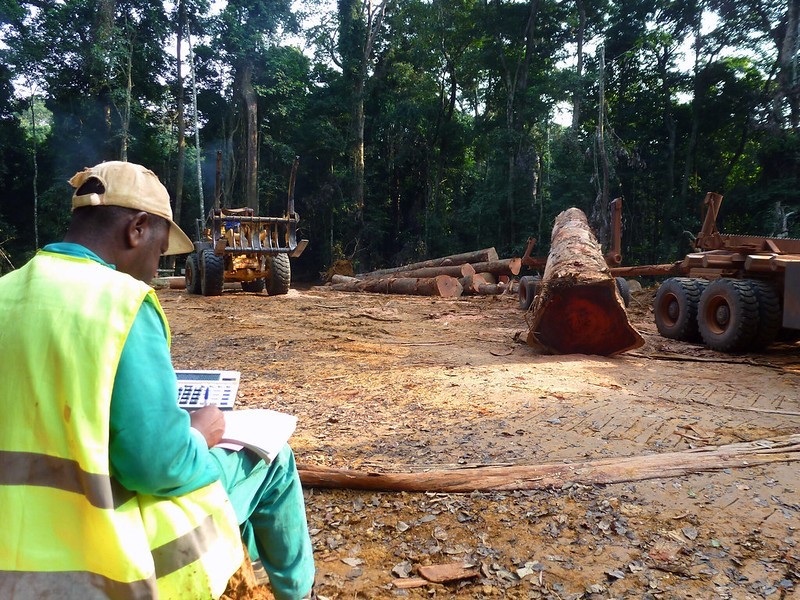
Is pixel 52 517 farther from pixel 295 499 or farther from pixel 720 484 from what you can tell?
pixel 720 484

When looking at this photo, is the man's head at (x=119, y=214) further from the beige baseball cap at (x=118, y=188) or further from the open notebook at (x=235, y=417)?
the open notebook at (x=235, y=417)

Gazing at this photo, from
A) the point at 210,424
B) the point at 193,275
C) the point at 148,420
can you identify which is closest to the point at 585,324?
the point at 210,424

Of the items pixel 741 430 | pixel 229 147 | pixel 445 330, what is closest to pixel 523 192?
pixel 229 147

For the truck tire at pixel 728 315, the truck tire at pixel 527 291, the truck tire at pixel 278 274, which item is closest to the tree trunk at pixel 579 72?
the truck tire at pixel 527 291

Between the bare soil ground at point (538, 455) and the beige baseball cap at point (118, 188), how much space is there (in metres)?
1.65

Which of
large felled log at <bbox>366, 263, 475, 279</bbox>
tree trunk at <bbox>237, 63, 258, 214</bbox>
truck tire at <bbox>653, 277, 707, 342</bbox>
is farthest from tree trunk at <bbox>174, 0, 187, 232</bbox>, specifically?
truck tire at <bbox>653, 277, 707, 342</bbox>

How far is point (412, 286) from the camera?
16.3 m

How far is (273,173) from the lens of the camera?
87.5 feet

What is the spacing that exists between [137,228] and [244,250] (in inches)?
457

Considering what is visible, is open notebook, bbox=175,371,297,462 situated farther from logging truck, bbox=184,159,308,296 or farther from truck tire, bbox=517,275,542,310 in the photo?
logging truck, bbox=184,159,308,296

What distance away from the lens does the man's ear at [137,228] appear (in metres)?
1.46

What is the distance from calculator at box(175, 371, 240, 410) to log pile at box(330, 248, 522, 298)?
13592 mm

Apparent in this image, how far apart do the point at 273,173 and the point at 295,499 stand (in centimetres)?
2631

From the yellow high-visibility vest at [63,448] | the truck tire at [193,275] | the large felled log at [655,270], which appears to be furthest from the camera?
the truck tire at [193,275]
